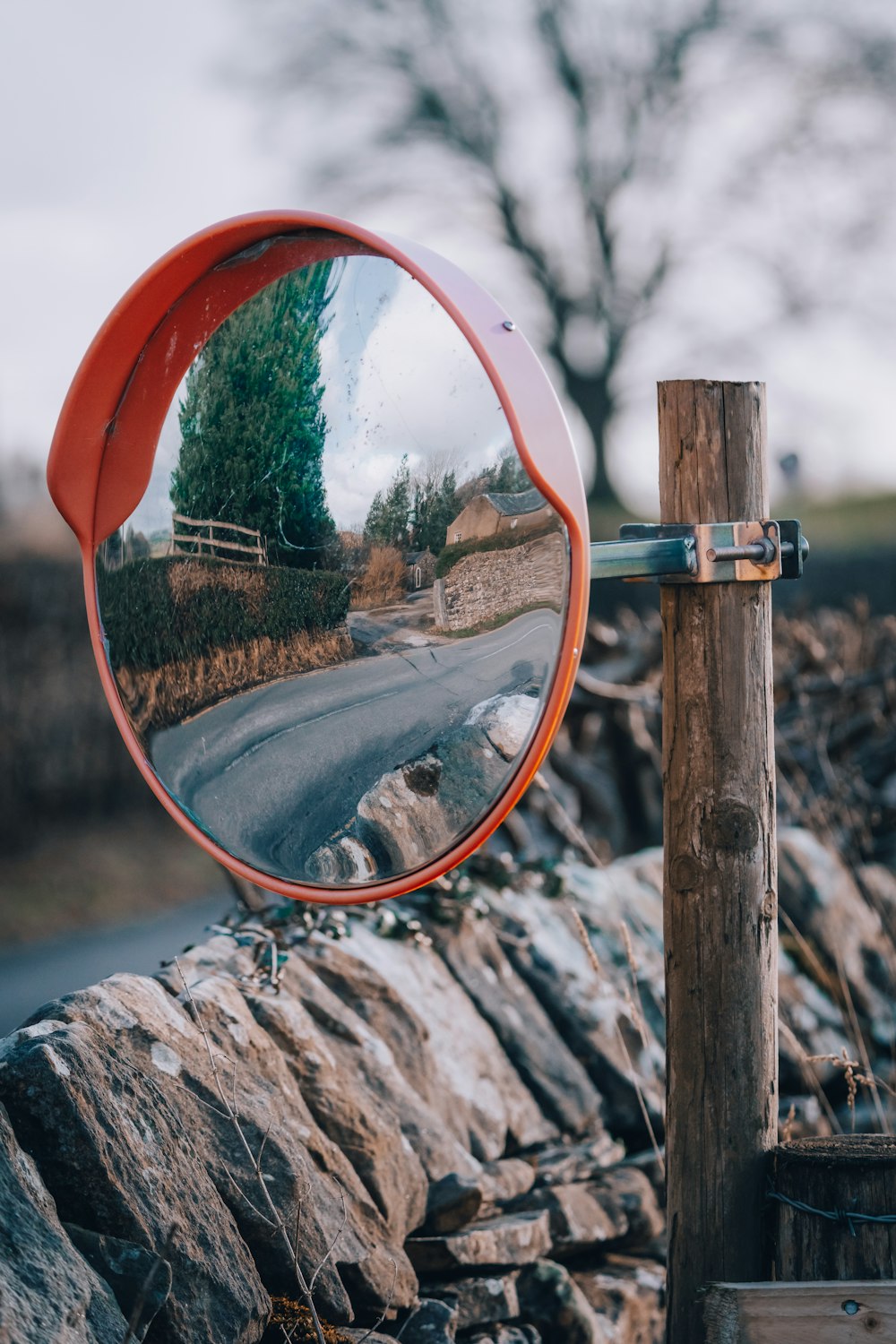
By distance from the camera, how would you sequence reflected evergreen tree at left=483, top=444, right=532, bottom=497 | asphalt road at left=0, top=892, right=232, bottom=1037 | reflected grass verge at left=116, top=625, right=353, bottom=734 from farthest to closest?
asphalt road at left=0, top=892, right=232, bottom=1037 → reflected grass verge at left=116, top=625, right=353, bottom=734 → reflected evergreen tree at left=483, top=444, right=532, bottom=497

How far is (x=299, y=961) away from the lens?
2.94m

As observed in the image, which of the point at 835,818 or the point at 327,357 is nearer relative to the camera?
the point at 327,357

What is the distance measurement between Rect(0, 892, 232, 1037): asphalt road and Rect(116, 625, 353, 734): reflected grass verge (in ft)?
18.0

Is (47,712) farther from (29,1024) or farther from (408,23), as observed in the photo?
(408,23)

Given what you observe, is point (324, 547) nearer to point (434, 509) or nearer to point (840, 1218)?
point (434, 509)

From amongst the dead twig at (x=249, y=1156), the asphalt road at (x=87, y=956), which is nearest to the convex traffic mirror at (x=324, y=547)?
the dead twig at (x=249, y=1156)

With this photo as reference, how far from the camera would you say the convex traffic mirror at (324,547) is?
1611 millimetres

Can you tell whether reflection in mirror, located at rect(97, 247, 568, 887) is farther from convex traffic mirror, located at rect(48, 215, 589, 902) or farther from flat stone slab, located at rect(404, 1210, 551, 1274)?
flat stone slab, located at rect(404, 1210, 551, 1274)

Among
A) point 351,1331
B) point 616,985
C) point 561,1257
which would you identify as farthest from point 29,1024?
point 616,985

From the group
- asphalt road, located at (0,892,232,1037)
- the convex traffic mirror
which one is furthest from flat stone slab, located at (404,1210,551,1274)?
asphalt road, located at (0,892,232,1037)

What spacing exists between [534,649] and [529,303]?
16.5m

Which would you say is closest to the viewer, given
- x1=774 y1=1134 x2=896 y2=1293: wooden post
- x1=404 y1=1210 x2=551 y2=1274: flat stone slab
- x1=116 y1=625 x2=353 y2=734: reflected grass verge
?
x1=116 y1=625 x2=353 y2=734: reflected grass verge

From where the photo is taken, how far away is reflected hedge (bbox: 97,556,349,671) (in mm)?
1742

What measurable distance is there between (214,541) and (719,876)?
3.57 feet
